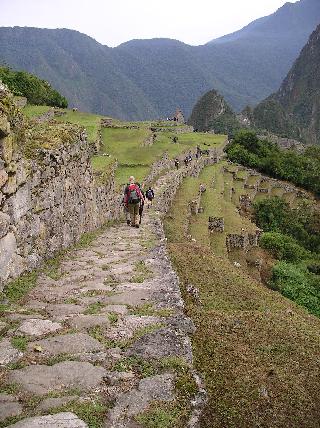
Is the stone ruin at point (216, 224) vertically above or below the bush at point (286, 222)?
above

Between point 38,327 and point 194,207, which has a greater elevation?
point 38,327

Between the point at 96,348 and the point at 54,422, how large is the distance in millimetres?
1412

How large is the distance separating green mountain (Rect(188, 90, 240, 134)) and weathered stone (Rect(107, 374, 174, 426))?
A: 125 meters

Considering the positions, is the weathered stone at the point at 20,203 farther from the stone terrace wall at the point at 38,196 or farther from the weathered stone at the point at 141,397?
the weathered stone at the point at 141,397

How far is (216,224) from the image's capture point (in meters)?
25.3

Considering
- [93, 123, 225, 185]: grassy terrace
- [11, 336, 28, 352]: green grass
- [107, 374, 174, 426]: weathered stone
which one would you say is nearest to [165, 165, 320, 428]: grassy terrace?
[107, 374, 174, 426]: weathered stone

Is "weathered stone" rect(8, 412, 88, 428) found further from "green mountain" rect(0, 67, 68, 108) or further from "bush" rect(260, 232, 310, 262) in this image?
"green mountain" rect(0, 67, 68, 108)

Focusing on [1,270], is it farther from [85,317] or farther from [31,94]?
[31,94]

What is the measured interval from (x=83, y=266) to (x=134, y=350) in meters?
4.45

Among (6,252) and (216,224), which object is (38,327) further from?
(216,224)

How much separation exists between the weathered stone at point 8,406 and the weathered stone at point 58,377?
18 centimetres

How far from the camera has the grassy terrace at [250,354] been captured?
15.5 ft

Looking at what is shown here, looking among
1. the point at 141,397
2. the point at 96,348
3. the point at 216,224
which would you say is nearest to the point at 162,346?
the point at 96,348

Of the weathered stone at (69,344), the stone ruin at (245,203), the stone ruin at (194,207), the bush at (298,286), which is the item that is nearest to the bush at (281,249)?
the stone ruin at (194,207)
